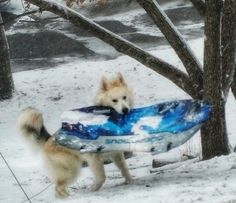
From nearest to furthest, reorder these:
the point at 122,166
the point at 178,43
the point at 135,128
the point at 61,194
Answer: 1. the point at 135,128
2. the point at 61,194
3. the point at 122,166
4. the point at 178,43

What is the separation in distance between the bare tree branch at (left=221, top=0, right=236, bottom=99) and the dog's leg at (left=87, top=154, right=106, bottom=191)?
5.76 feet

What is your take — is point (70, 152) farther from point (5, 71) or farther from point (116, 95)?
point (5, 71)

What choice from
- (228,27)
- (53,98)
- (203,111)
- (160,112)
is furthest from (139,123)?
(53,98)

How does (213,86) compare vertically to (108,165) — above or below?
above

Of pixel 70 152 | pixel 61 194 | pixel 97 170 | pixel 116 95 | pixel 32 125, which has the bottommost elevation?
pixel 61 194

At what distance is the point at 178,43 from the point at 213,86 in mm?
835

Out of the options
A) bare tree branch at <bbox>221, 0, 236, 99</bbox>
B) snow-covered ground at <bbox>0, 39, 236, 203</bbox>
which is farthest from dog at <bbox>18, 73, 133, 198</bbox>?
bare tree branch at <bbox>221, 0, 236, 99</bbox>

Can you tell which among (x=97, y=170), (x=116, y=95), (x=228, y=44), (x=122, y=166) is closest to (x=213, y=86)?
(x=228, y=44)

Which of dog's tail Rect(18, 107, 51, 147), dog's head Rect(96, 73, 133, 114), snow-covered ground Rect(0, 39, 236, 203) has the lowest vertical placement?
snow-covered ground Rect(0, 39, 236, 203)

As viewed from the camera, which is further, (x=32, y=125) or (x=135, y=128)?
(x=32, y=125)

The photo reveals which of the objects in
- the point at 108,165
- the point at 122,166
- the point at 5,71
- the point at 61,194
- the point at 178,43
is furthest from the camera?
the point at 5,71

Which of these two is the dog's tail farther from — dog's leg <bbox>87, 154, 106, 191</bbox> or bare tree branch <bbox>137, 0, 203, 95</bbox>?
bare tree branch <bbox>137, 0, 203, 95</bbox>

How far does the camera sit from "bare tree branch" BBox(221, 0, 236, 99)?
6719 mm

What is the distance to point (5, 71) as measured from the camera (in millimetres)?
13680
